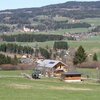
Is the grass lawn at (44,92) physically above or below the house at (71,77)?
above

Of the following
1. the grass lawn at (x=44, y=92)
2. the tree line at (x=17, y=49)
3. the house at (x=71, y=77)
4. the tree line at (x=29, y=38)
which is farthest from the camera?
the tree line at (x=29, y=38)

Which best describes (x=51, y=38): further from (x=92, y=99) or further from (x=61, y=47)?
(x=92, y=99)

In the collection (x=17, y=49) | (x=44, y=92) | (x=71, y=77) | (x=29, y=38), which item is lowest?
(x=71, y=77)

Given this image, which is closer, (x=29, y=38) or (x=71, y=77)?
(x=71, y=77)

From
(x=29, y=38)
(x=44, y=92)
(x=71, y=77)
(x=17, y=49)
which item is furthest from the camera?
(x=29, y=38)

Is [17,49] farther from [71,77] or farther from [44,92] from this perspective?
[44,92]

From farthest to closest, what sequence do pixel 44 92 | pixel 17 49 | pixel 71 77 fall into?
1. pixel 17 49
2. pixel 71 77
3. pixel 44 92

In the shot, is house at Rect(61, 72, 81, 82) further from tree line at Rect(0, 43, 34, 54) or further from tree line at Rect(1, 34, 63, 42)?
tree line at Rect(1, 34, 63, 42)

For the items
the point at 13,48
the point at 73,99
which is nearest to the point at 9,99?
the point at 73,99

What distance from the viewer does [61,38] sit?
161 meters

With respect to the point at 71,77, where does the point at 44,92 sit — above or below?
above

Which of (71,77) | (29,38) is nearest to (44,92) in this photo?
(71,77)

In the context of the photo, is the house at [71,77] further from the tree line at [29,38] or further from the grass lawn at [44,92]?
the tree line at [29,38]

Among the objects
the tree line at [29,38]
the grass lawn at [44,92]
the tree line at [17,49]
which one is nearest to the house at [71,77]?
the grass lawn at [44,92]
